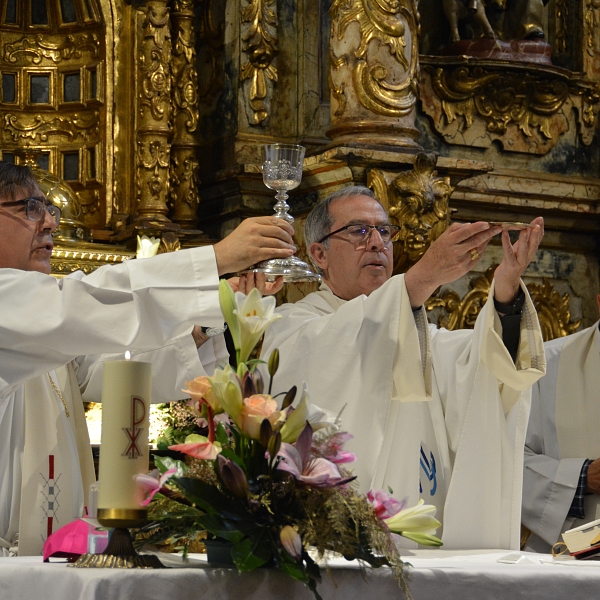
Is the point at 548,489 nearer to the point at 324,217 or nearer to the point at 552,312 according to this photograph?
the point at 324,217

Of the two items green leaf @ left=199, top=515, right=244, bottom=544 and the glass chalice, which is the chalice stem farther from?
green leaf @ left=199, top=515, right=244, bottom=544

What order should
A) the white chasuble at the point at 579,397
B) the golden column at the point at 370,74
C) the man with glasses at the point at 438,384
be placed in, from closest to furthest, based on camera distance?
the man with glasses at the point at 438,384 < the white chasuble at the point at 579,397 < the golden column at the point at 370,74

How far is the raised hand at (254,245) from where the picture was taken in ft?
9.82

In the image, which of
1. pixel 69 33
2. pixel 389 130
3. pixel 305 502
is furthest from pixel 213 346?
pixel 69 33

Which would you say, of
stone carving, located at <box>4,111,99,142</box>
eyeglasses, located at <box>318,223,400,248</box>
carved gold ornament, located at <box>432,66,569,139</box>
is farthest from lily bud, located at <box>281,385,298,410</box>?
carved gold ornament, located at <box>432,66,569,139</box>

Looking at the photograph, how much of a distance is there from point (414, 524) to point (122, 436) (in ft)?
1.90

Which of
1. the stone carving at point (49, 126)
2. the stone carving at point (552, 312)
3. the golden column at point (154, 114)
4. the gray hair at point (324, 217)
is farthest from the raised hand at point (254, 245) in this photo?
the stone carving at point (552, 312)

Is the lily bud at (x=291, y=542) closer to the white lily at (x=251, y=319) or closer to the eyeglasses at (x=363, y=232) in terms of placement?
the white lily at (x=251, y=319)

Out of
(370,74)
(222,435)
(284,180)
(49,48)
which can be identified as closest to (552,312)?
(370,74)

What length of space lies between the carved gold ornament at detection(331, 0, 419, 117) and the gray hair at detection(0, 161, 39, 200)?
2.41 meters

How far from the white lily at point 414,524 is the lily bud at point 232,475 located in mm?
298

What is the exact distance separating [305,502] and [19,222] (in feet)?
6.34

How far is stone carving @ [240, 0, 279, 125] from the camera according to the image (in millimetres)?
6383

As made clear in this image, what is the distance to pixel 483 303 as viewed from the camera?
671 cm
